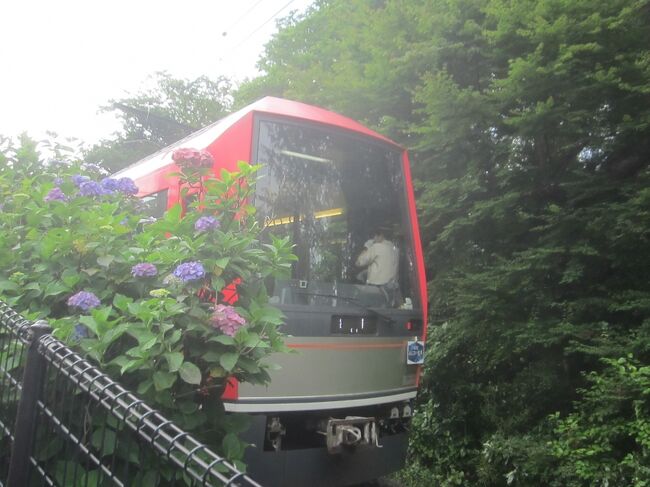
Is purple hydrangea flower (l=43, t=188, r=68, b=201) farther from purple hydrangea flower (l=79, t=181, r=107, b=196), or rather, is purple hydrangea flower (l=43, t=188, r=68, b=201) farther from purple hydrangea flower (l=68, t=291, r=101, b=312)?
purple hydrangea flower (l=68, t=291, r=101, b=312)

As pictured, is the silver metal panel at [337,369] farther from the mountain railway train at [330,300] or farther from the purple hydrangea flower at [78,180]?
the purple hydrangea flower at [78,180]

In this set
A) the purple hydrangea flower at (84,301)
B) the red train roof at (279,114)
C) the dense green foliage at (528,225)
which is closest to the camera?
the purple hydrangea flower at (84,301)

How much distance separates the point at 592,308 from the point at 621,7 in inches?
87.7

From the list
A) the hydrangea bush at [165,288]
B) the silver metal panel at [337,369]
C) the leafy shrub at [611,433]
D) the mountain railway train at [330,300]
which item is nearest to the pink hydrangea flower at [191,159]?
the hydrangea bush at [165,288]

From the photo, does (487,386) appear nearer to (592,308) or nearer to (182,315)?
(592,308)

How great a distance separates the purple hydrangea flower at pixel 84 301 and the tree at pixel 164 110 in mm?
14548

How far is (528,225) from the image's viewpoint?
474 cm

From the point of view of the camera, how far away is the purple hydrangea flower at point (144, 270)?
2.50 m

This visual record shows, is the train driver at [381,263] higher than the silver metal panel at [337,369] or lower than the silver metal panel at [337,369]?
higher

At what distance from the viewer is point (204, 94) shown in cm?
2014

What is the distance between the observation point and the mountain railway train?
3742 millimetres

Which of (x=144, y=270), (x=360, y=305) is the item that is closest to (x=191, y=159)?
(x=144, y=270)

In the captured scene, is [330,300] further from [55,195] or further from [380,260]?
[55,195]

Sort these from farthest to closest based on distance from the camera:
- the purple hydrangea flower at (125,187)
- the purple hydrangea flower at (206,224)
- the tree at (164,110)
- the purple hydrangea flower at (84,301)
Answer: the tree at (164,110) → the purple hydrangea flower at (125,187) → the purple hydrangea flower at (206,224) → the purple hydrangea flower at (84,301)
